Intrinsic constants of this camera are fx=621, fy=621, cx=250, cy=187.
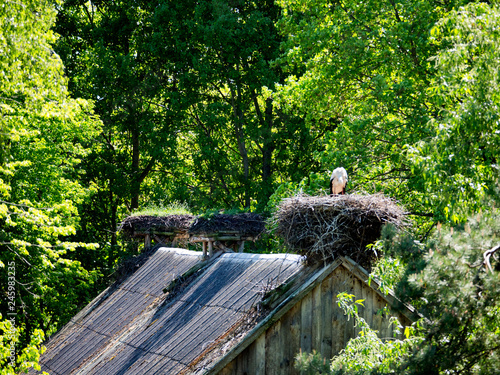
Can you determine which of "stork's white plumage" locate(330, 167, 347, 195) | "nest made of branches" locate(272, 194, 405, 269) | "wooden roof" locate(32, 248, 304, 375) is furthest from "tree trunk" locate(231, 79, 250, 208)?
"nest made of branches" locate(272, 194, 405, 269)

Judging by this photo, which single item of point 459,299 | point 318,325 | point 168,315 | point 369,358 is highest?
point 459,299

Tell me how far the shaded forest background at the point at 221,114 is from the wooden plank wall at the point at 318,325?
1.47 meters

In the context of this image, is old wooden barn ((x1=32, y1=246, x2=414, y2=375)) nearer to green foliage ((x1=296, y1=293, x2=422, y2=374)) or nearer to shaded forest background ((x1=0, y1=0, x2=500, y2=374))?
green foliage ((x1=296, y1=293, x2=422, y2=374))

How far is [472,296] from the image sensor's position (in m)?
4.55

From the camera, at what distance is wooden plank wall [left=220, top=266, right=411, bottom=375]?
→ 7949mm

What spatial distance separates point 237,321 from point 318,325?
1073mm

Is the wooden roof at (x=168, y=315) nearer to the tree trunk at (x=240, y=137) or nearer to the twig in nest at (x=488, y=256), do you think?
the twig in nest at (x=488, y=256)

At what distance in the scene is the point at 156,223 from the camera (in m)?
16.6

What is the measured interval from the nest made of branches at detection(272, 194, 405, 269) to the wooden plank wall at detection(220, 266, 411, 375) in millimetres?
345

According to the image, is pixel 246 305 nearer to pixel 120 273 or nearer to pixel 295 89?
pixel 120 273

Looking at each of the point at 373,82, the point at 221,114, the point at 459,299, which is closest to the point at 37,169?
the point at 221,114

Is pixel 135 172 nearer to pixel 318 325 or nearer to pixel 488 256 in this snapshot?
pixel 318 325

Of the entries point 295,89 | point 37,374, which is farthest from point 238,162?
point 37,374

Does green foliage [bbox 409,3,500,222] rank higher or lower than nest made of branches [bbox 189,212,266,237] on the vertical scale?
higher
